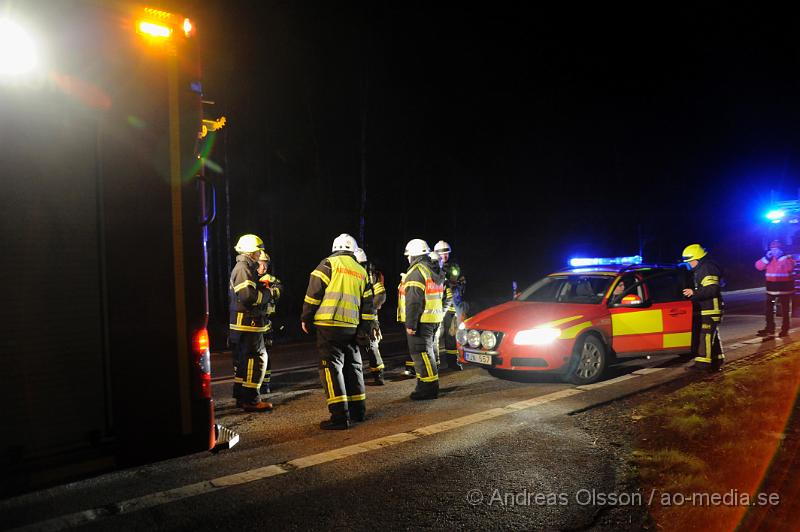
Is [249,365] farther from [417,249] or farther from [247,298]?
[417,249]

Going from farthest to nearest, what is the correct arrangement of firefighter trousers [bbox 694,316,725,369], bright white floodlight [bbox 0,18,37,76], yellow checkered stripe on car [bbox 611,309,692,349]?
1. firefighter trousers [bbox 694,316,725,369]
2. yellow checkered stripe on car [bbox 611,309,692,349]
3. bright white floodlight [bbox 0,18,37,76]

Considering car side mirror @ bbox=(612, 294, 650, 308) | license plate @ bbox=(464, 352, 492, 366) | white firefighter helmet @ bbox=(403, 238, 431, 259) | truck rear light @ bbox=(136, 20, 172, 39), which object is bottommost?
license plate @ bbox=(464, 352, 492, 366)

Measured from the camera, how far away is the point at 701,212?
178 feet

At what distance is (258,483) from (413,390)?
11.1 ft

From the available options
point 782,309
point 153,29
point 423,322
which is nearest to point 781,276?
point 782,309

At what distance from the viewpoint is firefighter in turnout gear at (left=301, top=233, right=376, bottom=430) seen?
18.3ft

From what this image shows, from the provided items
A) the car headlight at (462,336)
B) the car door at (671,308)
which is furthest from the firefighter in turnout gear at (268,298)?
the car door at (671,308)

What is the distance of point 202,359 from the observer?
343cm

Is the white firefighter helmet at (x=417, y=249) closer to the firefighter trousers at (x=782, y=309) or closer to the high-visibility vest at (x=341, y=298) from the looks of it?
the high-visibility vest at (x=341, y=298)

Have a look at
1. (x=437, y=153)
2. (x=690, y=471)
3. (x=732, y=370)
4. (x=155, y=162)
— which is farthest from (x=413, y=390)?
(x=437, y=153)

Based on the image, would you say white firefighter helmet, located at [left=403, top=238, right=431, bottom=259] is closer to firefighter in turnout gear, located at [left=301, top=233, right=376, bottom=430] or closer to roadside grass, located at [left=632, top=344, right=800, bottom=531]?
firefighter in turnout gear, located at [left=301, top=233, right=376, bottom=430]

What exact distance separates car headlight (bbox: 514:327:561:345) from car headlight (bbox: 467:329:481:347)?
1.94 feet

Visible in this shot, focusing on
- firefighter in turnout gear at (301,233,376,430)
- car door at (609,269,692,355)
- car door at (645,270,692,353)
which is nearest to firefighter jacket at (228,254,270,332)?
firefighter in turnout gear at (301,233,376,430)

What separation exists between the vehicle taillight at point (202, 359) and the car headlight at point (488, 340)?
4.34 m
